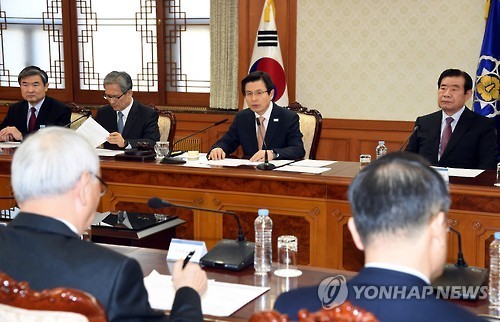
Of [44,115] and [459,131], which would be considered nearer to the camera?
[459,131]

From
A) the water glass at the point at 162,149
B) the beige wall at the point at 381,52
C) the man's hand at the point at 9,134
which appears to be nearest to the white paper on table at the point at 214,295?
the water glass at the point at 162,149

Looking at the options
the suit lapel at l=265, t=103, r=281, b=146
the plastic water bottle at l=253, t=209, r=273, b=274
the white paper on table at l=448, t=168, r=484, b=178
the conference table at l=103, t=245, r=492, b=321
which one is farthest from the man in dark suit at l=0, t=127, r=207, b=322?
the suit lapel at l=265, t=103, r=281, b=146

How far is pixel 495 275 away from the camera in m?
2.20

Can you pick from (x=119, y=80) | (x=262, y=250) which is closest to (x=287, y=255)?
(x=262, y=250)

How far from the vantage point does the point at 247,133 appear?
492 cm

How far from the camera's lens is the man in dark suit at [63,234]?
1640mm

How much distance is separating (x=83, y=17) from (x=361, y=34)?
115 inches

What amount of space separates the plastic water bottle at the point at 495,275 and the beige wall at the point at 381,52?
3835 millimetres

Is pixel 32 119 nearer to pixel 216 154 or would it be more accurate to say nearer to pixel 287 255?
pixel 216 154

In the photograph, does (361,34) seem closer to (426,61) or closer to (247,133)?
(426,61)

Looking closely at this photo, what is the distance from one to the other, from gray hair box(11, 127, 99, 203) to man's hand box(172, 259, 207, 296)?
17.6 inches

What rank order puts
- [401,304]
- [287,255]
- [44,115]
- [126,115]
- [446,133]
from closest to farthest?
[401,304], [287,255], [446,133], [126,115], [44,115]

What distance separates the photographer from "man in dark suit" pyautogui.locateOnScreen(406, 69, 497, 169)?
4438mm

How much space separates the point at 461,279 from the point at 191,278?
829 mm
